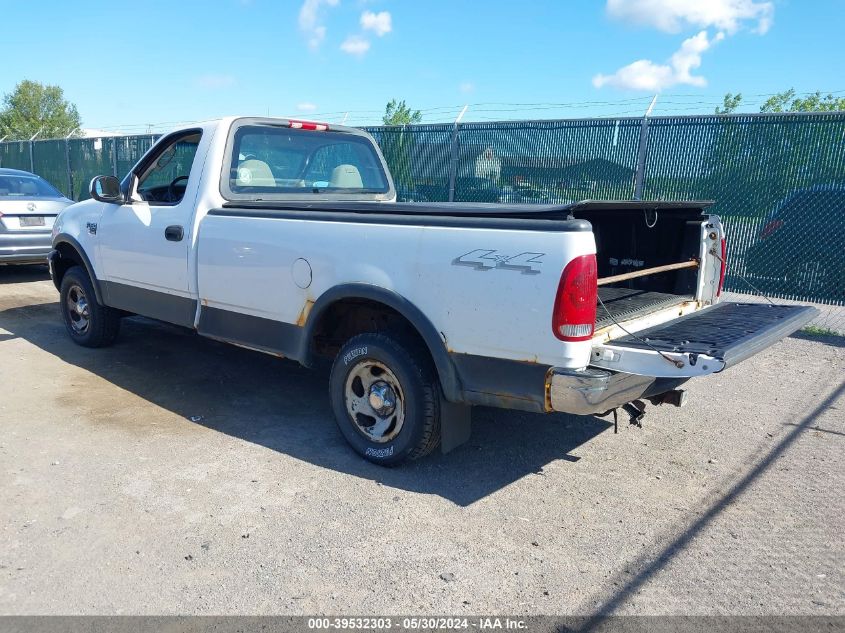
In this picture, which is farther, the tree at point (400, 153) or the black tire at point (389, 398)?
the tree at point (400, 153)

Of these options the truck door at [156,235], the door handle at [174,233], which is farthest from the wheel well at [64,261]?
the door handle at [174,233]

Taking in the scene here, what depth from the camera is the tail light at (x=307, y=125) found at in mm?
5535

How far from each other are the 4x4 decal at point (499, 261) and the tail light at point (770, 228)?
6851 millimetres

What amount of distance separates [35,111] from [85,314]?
4960cm

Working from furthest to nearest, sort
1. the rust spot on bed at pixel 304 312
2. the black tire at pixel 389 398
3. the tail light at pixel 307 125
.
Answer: the tail light at pixel 307 125, the rust spot on bed at pixel 304 312, the black tire at pixel 389 398

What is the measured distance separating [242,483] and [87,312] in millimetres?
3563

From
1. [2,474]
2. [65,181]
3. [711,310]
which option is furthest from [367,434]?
[65,181]

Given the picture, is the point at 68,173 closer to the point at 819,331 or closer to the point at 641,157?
the point at 641,157

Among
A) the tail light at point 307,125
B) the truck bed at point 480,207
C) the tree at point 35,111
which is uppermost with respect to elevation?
the tree at point 35,111

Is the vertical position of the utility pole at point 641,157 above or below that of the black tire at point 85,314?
above

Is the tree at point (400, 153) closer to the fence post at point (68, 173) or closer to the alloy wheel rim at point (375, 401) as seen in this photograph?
the alloy wheel rim at point (375, 401)

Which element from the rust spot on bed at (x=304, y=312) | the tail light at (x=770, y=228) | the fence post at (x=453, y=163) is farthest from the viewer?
the fence post at (x=453, y=163)

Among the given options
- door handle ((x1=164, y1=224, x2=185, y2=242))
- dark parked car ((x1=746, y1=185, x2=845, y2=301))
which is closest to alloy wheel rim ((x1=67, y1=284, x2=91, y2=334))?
door handle ((x1=164, y1=224, x2=185, y2=242))

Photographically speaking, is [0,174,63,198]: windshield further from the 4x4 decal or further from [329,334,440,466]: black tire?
the 4x4 decal
